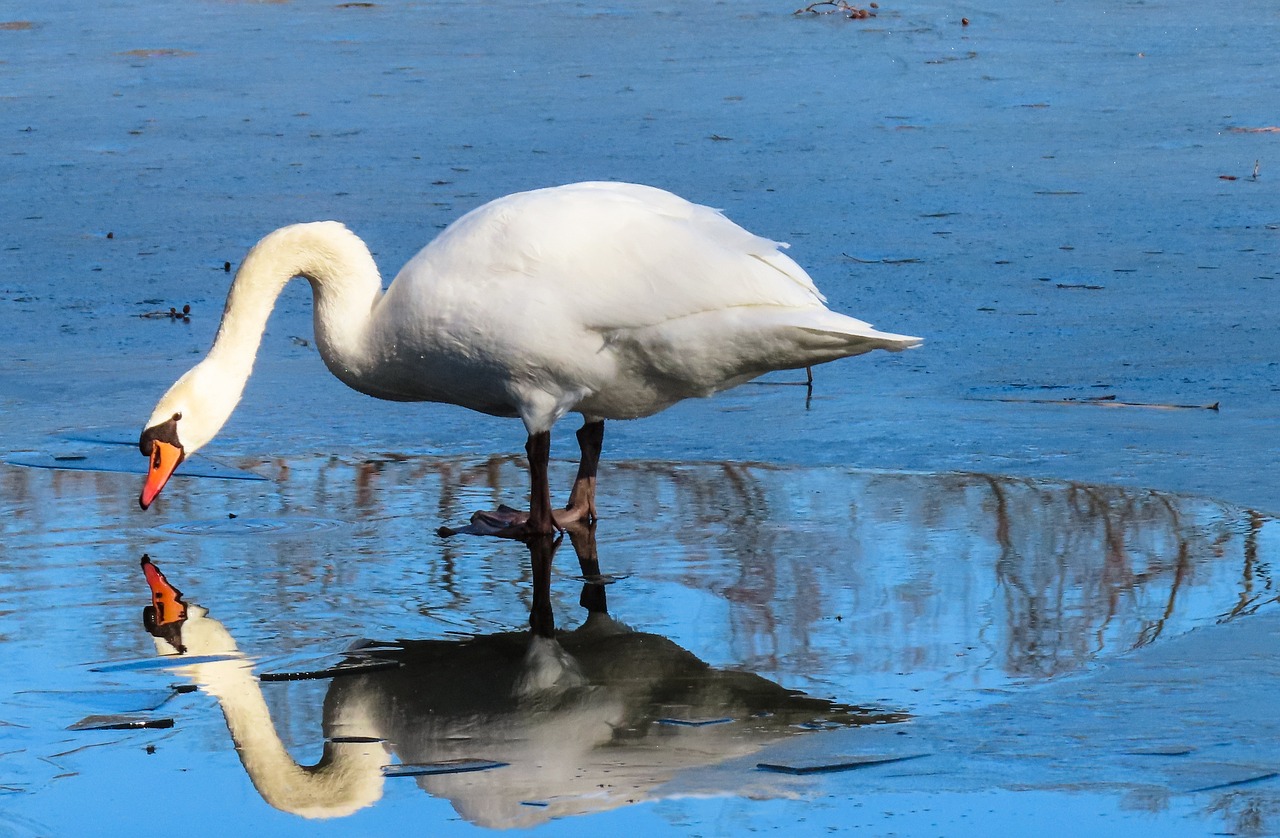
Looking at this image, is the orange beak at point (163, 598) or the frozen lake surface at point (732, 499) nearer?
the frozen lake surface at point (732, 499)

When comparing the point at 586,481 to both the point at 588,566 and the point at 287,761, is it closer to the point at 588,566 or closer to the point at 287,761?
the point at 588,566

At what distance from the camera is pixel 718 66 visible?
1442 cm

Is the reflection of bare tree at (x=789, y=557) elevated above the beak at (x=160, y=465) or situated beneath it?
situated beneath

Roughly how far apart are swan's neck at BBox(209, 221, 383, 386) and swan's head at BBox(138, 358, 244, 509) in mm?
61

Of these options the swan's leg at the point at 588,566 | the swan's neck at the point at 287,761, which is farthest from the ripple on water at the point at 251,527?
the swan's neck at the point at 287,761

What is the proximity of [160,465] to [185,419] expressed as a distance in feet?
0.55

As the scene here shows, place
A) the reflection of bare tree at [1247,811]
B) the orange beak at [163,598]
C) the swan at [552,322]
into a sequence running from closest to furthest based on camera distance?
the reflection of bare tree at [1247,811] < the orange beak at [163,598] < the swan at [552,322]

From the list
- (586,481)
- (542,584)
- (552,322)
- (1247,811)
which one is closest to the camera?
(1247,811)

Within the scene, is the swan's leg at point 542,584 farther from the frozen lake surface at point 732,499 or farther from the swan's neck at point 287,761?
the swan's neck at point 287,761

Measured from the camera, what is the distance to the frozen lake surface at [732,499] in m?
3.67

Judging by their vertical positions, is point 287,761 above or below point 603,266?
below

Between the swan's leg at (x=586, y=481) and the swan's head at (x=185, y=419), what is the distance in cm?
106

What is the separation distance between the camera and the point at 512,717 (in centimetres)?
399

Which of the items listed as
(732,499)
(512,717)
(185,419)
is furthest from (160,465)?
(512,717)
